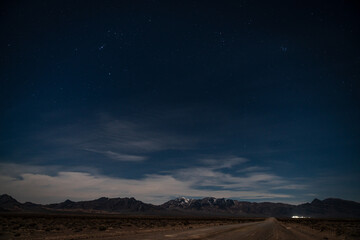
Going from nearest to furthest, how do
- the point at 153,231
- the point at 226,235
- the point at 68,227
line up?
the point at 226,235
the point at 153,231
the point at 68,227

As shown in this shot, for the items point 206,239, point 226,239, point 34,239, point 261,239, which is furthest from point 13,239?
point 261,239

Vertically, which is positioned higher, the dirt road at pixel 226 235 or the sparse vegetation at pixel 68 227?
the dirt road at pixel 226 235

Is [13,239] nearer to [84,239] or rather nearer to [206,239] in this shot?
[84,239]

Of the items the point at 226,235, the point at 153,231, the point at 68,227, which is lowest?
the point at 68,227

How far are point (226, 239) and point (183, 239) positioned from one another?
296 centimetres

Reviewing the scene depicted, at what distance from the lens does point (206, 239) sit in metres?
15.4

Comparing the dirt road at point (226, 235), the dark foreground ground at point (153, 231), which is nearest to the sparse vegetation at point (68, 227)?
the dark foreground ground at point (153, 231)

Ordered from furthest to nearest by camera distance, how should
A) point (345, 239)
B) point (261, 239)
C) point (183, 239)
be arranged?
point (345, 239)
point (261, 239)
point (183, 239)

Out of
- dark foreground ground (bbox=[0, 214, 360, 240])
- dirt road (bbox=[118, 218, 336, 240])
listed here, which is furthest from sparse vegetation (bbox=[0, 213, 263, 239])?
dirt road (bbox=[118, 218, 336, 240])

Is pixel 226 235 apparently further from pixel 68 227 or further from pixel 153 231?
pixel 68 227

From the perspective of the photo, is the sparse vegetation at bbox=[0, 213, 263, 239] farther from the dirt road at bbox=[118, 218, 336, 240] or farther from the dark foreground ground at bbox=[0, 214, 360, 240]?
the dirt road at bbox=[118, 218, 336, 240]

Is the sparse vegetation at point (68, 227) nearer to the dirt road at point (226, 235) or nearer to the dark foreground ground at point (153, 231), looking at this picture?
the dark foreground ground at point (153, 231)

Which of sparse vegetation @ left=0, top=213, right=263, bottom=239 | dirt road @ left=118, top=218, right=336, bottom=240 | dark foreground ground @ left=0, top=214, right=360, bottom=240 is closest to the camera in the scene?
dirt road @ left=118, top=218, right=336, bottom=240

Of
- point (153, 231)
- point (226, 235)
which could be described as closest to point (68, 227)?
point (153, 231)
